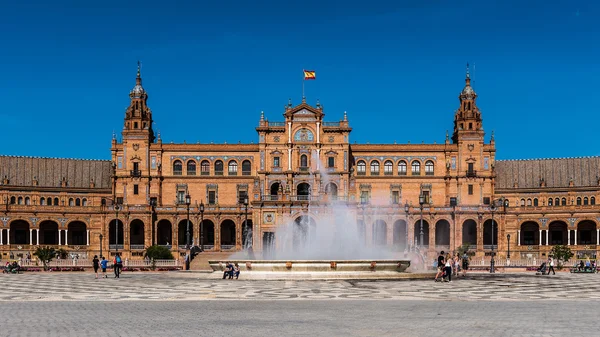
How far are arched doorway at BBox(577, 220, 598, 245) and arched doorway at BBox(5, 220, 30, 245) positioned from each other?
248ft

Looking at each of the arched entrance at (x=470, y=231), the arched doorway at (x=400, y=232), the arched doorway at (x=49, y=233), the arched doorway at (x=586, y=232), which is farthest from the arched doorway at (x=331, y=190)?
the arched doorway at (x=49, y=233)

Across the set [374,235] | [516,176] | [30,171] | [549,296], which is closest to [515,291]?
[549,296]

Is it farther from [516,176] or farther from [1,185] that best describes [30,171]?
[516,176]

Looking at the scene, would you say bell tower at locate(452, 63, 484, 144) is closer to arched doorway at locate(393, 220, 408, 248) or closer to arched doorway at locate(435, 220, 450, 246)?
arched doorway at locate(435, 220, 450, 246)

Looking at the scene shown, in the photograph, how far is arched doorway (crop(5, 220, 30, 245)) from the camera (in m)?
102

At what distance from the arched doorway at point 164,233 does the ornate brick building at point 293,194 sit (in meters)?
0.16

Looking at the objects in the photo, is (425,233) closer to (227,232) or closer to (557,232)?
(557,232)

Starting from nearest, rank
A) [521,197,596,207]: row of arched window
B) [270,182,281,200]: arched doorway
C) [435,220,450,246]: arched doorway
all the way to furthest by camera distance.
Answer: [270,182,281,200]: arched doorway < [435,220,450,246]: arched doorway < [521,197,596,207]: row of arched window

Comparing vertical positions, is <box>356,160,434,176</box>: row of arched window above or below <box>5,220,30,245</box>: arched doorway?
above

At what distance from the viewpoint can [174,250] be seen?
9738cm

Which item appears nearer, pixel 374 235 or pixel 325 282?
pixel 325 282

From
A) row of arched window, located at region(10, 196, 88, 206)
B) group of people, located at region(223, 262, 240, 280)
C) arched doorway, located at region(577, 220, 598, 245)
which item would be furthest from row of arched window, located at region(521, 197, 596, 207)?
group of people, located at region(223, 262, 240, 280)

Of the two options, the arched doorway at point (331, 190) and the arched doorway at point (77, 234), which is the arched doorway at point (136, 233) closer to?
the arched doorway at point (77, 234)

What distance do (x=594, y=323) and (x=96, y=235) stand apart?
285 feet
